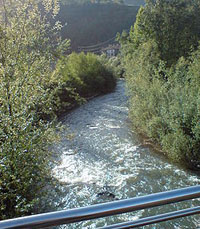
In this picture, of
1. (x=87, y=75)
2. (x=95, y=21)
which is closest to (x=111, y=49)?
(x=95, y=21)

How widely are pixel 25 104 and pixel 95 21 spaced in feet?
156

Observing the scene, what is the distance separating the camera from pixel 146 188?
589 cm

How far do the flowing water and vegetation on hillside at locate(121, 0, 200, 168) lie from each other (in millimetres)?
715

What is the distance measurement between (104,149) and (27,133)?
177 inches

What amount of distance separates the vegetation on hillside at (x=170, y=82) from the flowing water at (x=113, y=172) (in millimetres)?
715

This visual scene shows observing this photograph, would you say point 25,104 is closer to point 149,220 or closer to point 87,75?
point 149,220

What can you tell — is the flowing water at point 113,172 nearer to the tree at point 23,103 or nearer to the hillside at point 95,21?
the tree at point 23,103

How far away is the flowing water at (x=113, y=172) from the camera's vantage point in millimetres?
5176

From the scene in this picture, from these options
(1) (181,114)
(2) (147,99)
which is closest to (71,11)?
(2) (147,99)

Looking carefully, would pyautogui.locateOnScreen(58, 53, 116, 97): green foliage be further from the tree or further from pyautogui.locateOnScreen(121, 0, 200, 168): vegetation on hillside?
the tree

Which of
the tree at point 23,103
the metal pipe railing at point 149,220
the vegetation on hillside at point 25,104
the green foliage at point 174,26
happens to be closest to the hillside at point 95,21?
the green foliage at point 174,26

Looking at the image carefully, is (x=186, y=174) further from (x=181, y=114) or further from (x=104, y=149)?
(x=104, y=149)

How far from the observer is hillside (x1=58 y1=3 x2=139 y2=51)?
40.3 meters

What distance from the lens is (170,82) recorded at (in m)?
8.70
